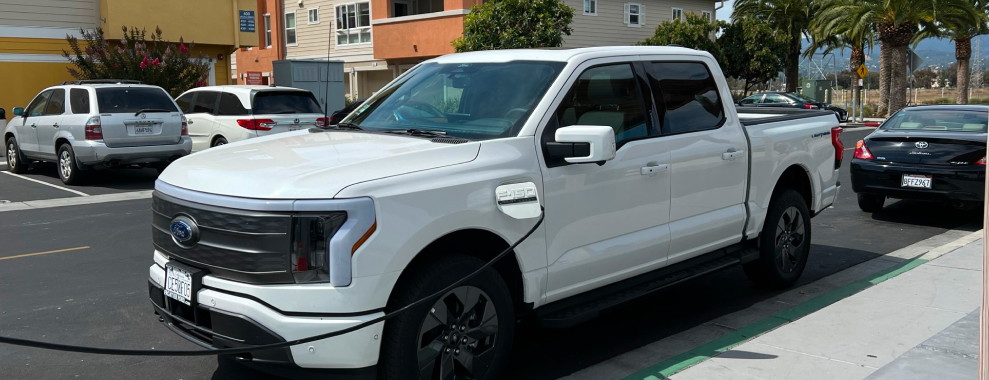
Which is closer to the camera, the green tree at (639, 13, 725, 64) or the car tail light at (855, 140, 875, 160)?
the car tail light at (855, 140, 875, 160)

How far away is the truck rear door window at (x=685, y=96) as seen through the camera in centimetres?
589

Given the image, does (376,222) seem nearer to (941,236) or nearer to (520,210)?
(520,210)

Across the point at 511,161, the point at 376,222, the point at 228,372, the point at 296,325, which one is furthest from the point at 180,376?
the point at 511,161

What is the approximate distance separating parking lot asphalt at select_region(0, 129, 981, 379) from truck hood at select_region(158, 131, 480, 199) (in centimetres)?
136

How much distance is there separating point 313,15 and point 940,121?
32.5 metres

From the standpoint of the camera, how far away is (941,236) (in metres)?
9.96

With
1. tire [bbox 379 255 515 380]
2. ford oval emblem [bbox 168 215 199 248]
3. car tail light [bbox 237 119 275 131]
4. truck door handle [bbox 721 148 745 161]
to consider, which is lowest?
tire [bbox 379 255 515 380]

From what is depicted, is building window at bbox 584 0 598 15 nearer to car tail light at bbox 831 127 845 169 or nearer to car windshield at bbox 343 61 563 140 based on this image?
car tail light at bbox 831 127 845 169

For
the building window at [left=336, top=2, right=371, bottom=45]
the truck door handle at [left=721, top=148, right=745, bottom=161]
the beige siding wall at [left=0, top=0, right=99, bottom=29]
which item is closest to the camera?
the truck door handle at [left=721, top=148, right=745, bottom=161]

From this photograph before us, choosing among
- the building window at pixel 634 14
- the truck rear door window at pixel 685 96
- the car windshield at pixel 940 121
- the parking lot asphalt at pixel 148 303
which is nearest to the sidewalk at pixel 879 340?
the parking lot asphalt at pixel 148 303

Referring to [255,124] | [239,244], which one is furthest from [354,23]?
[239,244]

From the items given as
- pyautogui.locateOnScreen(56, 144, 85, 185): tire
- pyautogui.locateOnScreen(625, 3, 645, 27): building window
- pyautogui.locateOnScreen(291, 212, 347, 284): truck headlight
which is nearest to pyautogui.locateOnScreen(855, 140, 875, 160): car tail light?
pyautogui.locateOnScreen(291, 212, 347, 284): truck headlight

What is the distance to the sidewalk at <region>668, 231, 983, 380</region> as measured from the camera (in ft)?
16.2

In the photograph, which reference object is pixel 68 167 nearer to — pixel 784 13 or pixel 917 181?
pixel 917 181
